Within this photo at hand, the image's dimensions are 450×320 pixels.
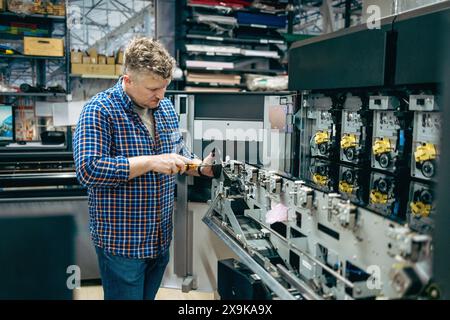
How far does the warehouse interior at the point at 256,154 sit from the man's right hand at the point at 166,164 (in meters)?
0.10

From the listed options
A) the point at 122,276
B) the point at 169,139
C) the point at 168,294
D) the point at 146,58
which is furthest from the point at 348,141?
the point at 168,294

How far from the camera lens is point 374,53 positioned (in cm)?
192

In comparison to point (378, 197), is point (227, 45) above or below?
above

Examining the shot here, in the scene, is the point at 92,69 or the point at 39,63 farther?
the point at 39,63

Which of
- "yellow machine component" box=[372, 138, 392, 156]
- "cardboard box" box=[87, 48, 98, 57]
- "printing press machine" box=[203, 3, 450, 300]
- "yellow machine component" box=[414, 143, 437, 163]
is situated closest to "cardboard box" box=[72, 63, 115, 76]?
"cardboard box" box=[87, 48, 98, 57]

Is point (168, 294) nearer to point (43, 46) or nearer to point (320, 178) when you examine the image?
point (320, 178)

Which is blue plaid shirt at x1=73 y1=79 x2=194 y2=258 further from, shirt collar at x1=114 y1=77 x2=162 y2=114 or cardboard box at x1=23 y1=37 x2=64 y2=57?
cardboard box at x1=23 y1=37 x2=64 y2=57

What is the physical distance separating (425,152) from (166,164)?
3.39ft

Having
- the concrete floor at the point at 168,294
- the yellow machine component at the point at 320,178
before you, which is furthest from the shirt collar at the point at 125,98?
the concrete floor at the point at 168,294

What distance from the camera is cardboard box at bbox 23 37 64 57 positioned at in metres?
3.78

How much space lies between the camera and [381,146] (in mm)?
2016

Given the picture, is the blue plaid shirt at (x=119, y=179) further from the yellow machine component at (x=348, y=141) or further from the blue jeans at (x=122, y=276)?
the yellow machine component at (x=348, y=141)

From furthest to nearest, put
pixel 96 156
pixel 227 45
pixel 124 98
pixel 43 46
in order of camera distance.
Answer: pixel 227 45 → pixel 43 46 → pixel 124 98 → pixel 96 156
